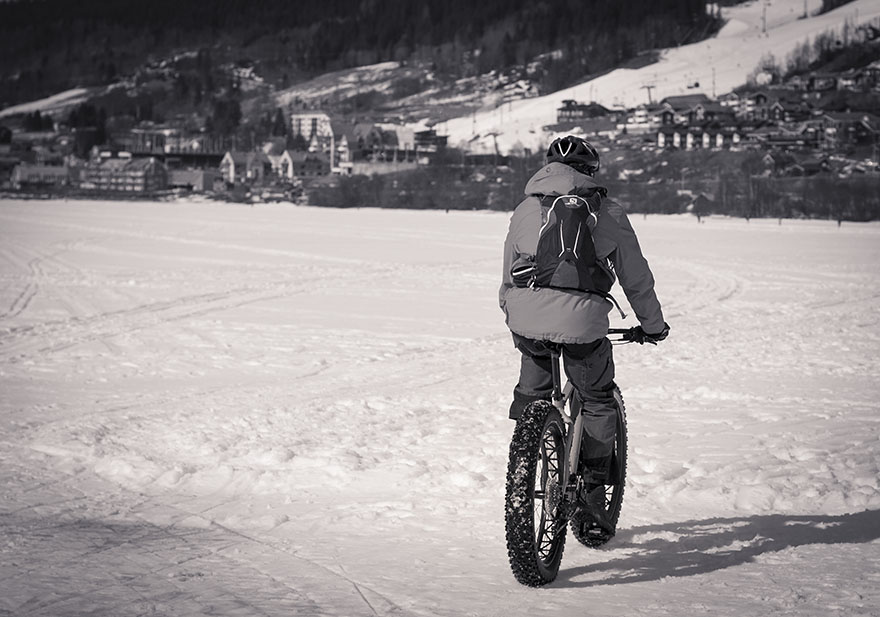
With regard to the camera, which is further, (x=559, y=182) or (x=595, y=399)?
(x=595, y=399)

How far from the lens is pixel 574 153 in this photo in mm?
4301

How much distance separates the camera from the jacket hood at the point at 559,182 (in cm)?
419

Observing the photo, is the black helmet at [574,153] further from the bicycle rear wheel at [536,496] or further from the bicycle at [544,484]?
the bicycle rear wheel at [536,496]

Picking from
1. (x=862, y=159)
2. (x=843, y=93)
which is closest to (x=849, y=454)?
(x=862, y=159)

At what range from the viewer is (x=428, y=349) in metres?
11.1

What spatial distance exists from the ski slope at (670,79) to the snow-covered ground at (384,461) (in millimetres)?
106869

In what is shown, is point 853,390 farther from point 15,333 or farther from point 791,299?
point 15,333

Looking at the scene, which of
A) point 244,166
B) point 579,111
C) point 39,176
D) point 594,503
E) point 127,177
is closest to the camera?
point 594,503

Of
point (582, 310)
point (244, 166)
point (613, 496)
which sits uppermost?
point (244, 166)

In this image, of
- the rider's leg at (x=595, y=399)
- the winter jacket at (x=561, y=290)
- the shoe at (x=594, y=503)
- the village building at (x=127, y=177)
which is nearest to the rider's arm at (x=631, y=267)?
the winter jacket at (x=561, y=290)

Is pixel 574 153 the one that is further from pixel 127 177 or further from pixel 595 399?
pixel 127 177

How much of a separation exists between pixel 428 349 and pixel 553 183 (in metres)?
7.02

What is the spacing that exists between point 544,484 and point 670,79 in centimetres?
16832

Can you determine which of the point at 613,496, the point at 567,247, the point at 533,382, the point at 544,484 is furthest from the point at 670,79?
the point at 544,484
